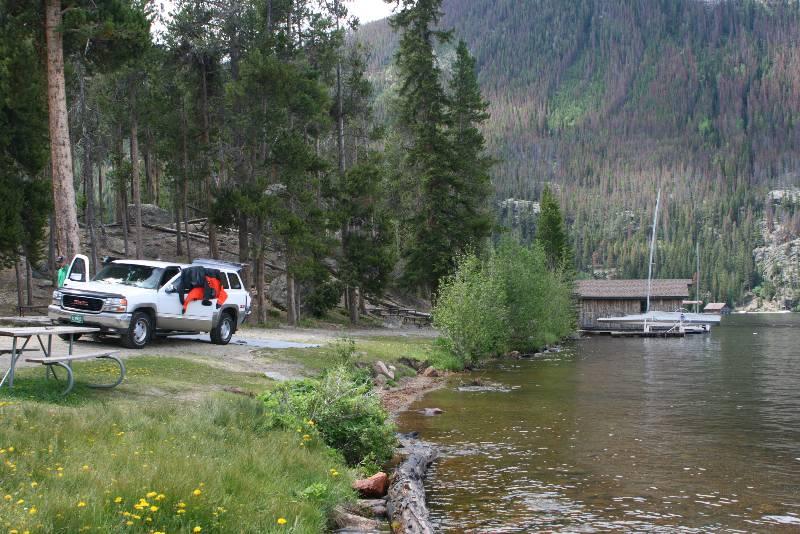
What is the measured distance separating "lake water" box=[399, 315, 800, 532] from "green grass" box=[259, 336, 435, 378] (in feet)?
8.86

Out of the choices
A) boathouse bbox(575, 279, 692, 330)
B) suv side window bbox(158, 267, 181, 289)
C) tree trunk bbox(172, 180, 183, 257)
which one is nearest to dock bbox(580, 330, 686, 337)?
boathouse bbox(575, 279, 692, 330)

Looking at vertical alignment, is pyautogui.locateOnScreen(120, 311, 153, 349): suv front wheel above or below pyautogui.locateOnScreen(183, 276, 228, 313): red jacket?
below

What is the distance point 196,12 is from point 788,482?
110ft

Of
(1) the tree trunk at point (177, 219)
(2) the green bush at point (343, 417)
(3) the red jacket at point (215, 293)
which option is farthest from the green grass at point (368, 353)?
(1) the tree trunk at point (177, 219)

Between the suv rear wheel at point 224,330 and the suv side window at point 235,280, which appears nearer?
the suv rear wheel at point 224,330

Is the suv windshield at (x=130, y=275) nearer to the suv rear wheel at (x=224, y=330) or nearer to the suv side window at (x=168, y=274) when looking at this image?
the suv side window at (x=168, y=274)

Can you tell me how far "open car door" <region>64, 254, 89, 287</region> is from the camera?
2122cm

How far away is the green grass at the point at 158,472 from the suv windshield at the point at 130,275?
10.4 meters

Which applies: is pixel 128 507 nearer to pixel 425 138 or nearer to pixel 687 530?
pixel 687 530

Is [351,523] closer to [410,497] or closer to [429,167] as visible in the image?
[410,497]

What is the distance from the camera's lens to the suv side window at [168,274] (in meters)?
22.4

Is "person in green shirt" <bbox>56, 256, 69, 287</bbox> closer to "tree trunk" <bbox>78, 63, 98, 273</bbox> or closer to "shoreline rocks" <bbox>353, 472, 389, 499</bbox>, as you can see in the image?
"shoreline rocks" <bbox>353, 472, 389, 499</bbox>

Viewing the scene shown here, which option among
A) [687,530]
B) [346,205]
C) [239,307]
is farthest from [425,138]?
[687,530]

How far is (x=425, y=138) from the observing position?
163 ft
